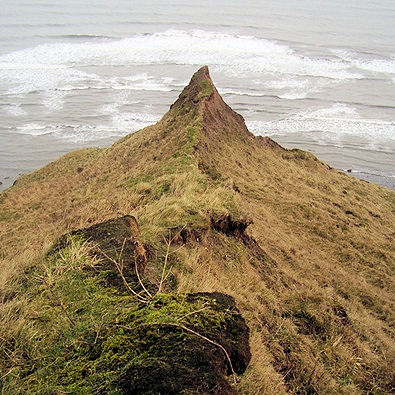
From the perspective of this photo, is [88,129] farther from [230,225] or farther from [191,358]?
[191,358]

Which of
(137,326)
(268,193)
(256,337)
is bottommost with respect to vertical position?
(268,193)

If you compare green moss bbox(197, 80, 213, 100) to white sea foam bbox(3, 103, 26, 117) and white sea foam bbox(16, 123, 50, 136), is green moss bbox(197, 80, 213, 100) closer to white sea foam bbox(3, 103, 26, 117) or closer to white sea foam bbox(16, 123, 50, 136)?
white sea foam bbox(16, 123, 50, 136)

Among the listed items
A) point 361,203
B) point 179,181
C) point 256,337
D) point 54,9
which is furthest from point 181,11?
point 256,337

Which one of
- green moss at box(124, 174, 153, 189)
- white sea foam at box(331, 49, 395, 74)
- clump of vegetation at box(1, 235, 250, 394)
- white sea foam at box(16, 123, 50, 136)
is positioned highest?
clump of vegetation at box(1, 235, 250, 394)

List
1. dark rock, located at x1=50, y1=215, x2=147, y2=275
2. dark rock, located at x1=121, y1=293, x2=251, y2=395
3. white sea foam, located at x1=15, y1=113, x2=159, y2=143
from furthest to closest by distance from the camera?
white sea foam, located at x1=15, y1=113, x2=159, y2=143
dark rock, located at x1=50, y1=215, x2=147, y2=275
dark rock, located at x1=121, y1=293, x2=251, y2=395

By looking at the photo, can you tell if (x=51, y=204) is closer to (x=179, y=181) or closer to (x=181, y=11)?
(x=179, y=181)

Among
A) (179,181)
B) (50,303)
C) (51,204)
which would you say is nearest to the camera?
(50,303)

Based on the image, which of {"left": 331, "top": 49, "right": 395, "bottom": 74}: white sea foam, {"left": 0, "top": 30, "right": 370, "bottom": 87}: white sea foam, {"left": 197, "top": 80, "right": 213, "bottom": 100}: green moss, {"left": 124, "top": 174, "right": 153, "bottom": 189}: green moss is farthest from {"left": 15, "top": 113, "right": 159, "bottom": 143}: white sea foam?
{"left": 331, "top": 49, "right": 395, "bottom": 74}: white sea foam
